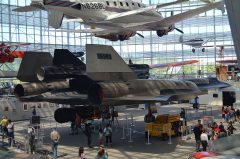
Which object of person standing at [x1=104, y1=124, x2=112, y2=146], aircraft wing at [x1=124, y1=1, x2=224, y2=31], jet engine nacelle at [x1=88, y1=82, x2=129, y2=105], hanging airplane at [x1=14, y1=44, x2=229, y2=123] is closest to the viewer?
jet engine nacelle at [x1=88, y1=82, x2=129, y2=105]

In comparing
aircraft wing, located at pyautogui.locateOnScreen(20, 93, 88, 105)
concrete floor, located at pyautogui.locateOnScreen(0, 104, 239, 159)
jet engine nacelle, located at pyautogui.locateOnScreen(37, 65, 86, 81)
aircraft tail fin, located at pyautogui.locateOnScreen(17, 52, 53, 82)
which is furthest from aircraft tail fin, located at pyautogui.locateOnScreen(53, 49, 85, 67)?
concrete floor, located at pyautogui.locateOnScreen(0, 104, 239, 159)

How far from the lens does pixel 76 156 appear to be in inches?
502

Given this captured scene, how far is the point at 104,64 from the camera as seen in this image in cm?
1429

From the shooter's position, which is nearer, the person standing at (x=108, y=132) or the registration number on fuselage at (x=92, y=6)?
the person standing at (x=108, y=132)

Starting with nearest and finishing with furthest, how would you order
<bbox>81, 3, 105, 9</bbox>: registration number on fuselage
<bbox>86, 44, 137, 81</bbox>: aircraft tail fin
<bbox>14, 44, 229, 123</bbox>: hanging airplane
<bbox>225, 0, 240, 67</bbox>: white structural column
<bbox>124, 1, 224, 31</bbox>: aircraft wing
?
<bbox>225, 0, 240, 67</bbox>: white structural column, <bbox>86, 44, 137, 81</bbox>: aircraft tail fin, <bbox>14, 44, 229, 123</bbox>: hanging airplane, <bbox>81, 3, 105, 9</bbox>: registration number on fuselage, <bbox>124, 1, 224, 31</bbox>: aircraft wing

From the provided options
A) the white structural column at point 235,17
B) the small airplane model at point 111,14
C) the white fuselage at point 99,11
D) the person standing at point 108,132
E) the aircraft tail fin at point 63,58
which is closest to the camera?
the white structural column at point 235,17

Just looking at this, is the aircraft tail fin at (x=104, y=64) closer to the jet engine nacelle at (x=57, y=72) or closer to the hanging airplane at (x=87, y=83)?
the hanging airplane at (x=87, y=83)

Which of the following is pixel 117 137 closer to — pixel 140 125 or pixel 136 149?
pixel 136 149

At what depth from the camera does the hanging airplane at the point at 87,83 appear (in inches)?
553

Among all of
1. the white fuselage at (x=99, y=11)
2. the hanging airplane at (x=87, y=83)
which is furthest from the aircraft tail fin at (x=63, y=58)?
the white fuselage at (x=99, y=11)

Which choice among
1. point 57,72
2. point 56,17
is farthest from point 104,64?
point 56,17

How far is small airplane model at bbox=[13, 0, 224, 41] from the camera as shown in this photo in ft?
64.4

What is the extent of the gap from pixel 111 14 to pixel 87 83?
8.09 meters

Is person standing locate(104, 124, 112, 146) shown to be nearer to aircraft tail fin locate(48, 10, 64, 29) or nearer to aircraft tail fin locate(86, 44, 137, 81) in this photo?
aircraft tail fin locate(86, 44, 137, 81)
